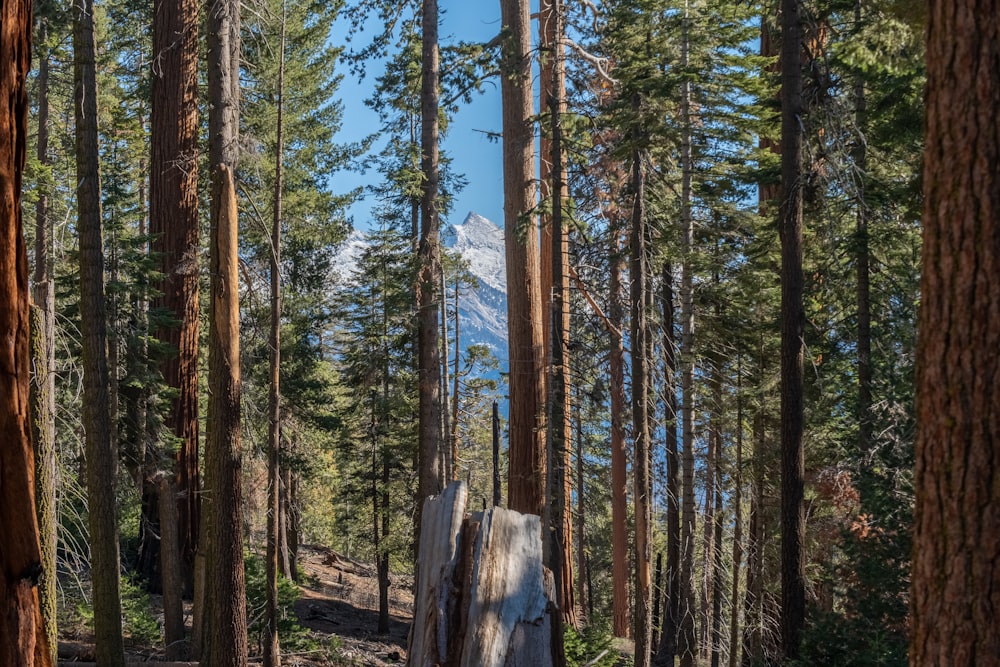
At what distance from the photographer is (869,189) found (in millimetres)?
13352

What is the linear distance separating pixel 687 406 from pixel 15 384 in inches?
495

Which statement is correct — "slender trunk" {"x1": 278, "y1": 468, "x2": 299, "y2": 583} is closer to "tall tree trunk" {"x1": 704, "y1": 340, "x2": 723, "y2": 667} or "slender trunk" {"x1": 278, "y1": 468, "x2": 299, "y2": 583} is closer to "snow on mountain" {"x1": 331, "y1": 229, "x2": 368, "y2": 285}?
"snow on mountain" {"x1": 331, "y1": 229, "x2": 368, "y2": 285}

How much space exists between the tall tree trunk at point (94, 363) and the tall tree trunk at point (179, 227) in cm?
381

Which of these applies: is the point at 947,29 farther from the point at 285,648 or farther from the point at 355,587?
the point at 355,587

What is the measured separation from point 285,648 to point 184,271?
6499 mm

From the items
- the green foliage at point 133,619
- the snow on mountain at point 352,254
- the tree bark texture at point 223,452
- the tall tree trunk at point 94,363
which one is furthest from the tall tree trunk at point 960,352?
the snow on mountain at point 352,254

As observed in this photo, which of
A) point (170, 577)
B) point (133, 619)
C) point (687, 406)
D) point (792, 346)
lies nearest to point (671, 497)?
point (687, 406)

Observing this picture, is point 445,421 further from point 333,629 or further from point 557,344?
point 557,344

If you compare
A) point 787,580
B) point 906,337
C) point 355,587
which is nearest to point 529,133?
point 906,337

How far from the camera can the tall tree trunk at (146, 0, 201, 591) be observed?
13562 millimetres

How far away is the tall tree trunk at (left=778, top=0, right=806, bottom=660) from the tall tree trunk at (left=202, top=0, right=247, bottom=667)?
23.6 ft

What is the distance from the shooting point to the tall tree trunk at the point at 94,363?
368 inches

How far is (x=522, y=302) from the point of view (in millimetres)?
14773

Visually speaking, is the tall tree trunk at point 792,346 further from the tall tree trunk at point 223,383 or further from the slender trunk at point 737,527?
the tall tree trunk at point 223,383
